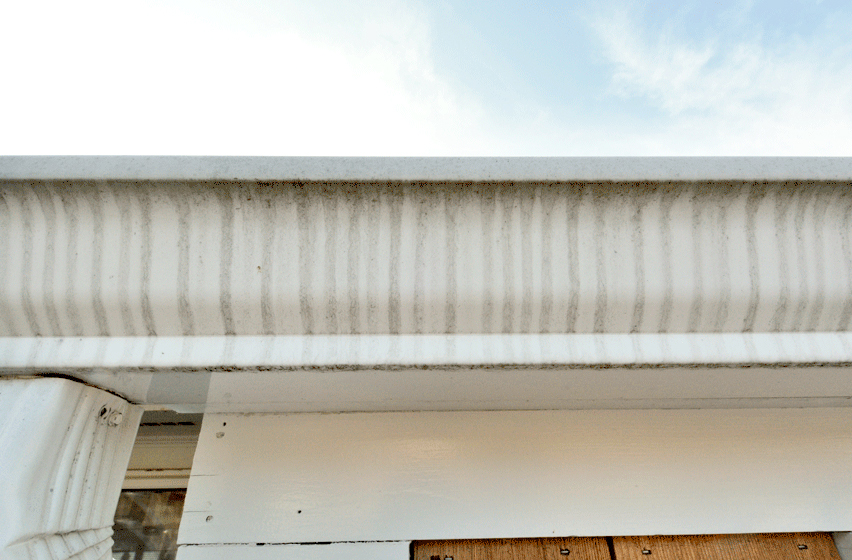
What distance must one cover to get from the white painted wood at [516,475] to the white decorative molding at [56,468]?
21 cm

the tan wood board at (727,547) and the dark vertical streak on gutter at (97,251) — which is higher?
the dark vertical streak on gutter at (97,251)

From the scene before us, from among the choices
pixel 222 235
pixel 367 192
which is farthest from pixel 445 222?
pixel 222 235

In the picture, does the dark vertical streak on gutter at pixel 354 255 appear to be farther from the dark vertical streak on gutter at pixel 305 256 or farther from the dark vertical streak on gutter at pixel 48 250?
the dark vertical streak on gutter at pixel 48 250

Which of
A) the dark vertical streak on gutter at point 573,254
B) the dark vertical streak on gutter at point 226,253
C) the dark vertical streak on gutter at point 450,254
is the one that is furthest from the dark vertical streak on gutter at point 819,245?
the dark vertical streak on gutter at point 226,253

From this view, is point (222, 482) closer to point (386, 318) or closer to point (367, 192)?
point (386, 318)

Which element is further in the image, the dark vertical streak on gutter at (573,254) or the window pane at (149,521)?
the window pane at (149,521)

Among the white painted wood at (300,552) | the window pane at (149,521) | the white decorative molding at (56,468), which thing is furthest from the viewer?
the window pane at (149,521)

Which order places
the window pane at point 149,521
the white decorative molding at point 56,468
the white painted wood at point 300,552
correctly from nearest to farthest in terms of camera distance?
the white decorative molding at point 56,468
the white painted wood at point 300,552
the window pane at point 149,521

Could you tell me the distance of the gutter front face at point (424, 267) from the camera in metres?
0.79

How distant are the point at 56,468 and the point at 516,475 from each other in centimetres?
91

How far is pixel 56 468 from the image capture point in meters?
0.79

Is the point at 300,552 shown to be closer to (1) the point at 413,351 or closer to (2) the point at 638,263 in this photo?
(1) the point at 413,351

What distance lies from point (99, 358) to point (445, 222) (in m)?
0.65

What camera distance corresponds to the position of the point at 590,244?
0.82 m
